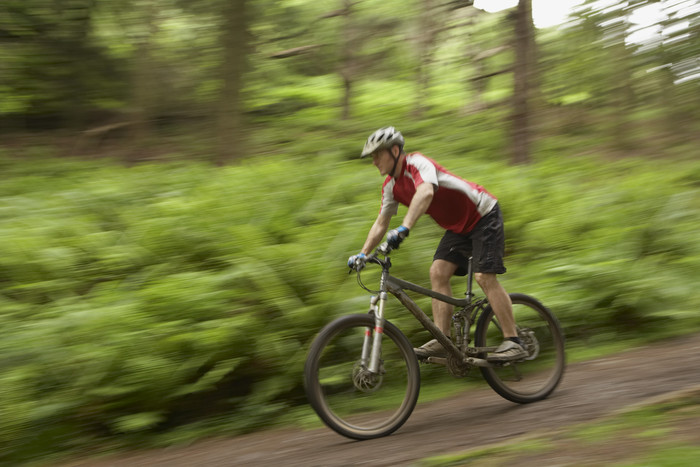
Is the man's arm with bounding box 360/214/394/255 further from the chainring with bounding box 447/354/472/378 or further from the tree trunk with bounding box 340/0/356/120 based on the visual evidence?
the tree trunk with bounding box 340/0/356/120

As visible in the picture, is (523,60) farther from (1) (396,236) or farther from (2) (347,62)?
(1) (396,236)

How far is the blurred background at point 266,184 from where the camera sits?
5.46m

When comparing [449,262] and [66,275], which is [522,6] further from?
[66,275]

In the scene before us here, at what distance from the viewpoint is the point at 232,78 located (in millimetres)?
10969

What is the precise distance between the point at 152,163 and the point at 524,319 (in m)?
9.20

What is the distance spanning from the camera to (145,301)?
5922 millimetres

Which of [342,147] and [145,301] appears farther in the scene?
[342,147]

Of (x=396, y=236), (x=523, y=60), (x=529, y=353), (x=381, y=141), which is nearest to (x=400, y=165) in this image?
(x=381, y=141)

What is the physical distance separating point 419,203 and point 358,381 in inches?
52.4

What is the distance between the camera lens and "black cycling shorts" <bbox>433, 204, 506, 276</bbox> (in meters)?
4.84

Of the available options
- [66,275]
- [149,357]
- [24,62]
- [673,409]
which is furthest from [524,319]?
[24,62]

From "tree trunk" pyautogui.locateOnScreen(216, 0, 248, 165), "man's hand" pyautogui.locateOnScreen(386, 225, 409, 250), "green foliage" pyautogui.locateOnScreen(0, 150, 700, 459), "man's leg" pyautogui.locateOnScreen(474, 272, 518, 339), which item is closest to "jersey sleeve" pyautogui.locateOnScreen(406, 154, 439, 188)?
"man's hand" pyautogui.locateOnScreen(386, 225, 409, 250)

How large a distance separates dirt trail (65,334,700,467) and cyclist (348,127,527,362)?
1.73 ft

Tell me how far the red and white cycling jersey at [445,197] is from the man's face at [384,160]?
0.12 meters
